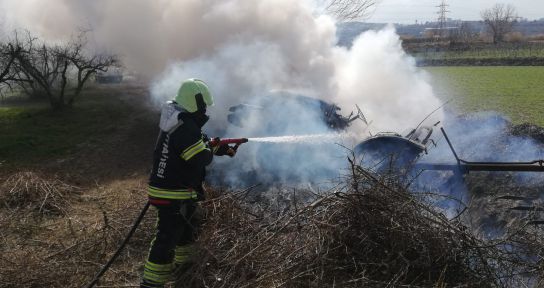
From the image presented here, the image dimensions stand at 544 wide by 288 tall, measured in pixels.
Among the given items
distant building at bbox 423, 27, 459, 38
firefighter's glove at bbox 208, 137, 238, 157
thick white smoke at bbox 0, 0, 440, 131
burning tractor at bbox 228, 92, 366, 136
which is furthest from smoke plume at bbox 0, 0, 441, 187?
distant building at bbox 423, 27, 459, 38

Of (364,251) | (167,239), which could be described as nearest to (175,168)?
(167,239)

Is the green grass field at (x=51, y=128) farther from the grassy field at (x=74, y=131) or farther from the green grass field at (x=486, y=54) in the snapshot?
the green grass field at (x=486, y=54)

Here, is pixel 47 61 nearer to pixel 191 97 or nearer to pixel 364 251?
pixel 191 97

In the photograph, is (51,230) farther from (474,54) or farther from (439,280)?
(474,54)

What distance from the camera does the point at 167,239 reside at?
157 inches

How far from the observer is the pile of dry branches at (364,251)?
3732 millimetres

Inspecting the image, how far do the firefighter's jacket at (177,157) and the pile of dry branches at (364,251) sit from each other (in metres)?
0.62

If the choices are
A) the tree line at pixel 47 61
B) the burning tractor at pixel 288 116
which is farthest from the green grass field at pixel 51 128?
the burning tractor at pixel 288 116

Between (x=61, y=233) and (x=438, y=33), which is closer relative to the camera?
(x=61, y=233)

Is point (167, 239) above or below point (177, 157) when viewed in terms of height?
below

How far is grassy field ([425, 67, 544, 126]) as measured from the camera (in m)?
13.5

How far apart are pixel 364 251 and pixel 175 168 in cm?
176

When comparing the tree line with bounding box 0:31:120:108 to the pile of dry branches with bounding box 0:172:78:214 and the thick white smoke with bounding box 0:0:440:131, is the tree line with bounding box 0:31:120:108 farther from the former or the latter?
the pile of dry branches with bounding box 0:172:78:214

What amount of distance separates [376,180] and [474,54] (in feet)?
118
